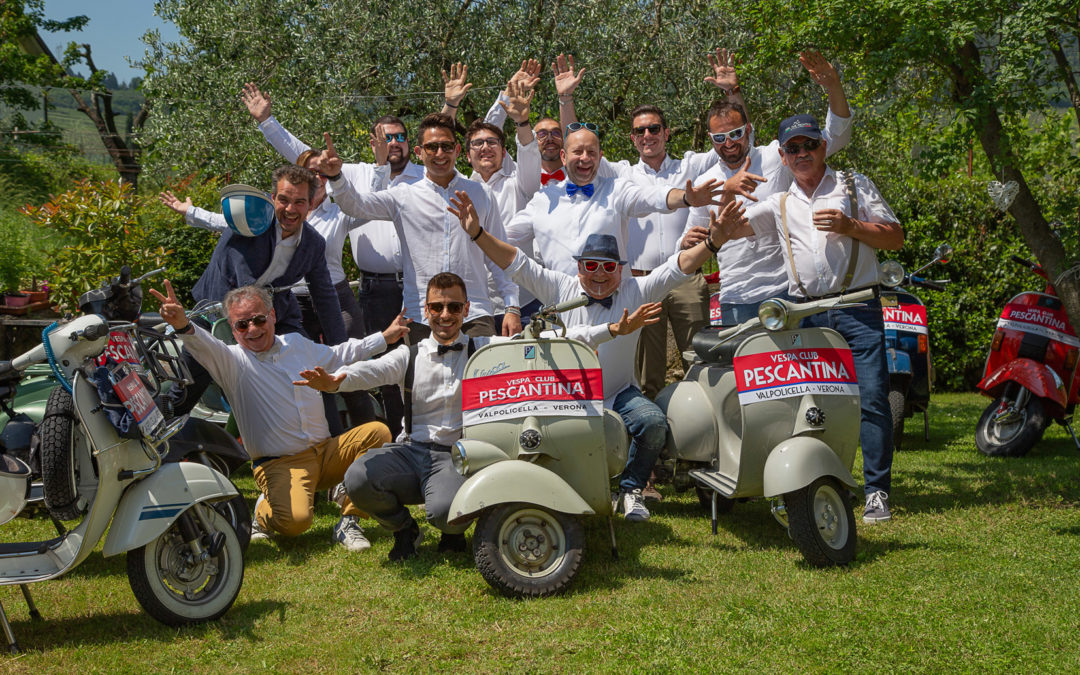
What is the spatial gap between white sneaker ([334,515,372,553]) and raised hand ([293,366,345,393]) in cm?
84

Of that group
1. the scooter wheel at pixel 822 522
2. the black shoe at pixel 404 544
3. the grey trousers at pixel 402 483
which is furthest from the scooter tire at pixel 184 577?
the scooter wheel at pixel 822 522

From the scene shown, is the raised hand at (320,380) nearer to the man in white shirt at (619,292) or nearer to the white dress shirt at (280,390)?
the white dress shirt at (280,390)

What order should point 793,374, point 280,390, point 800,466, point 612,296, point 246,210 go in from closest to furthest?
point 800,466 < point 793,374 < point 280,390 < point 612,296 < point 246,210

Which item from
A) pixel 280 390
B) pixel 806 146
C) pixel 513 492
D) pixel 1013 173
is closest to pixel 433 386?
pixel 280 390

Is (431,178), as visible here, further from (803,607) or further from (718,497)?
(803,607)

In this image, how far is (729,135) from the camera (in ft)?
20.4

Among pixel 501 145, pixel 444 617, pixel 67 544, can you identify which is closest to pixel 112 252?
pixel 501 145

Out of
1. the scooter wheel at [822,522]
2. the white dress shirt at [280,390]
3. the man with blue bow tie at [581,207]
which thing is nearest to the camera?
the scooter wheel at [822,522]

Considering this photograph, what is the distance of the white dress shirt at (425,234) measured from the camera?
5805 mm

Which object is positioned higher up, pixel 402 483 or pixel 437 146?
pixel 437 146

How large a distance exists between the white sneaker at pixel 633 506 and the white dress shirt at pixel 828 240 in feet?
4.64

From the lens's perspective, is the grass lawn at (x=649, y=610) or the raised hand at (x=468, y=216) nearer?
the grass lawn at (x=649, y=610)

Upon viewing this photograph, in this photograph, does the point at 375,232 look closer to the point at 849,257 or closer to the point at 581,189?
the point at 581,189

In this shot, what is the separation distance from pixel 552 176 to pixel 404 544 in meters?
2.97
